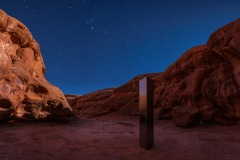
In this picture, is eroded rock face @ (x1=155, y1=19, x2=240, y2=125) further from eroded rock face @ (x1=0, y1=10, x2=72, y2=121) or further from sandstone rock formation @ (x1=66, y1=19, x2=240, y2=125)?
eroded rock face @ (x1=0, y1=10, x2=72, y2=121)

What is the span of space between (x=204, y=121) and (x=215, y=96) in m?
2.19

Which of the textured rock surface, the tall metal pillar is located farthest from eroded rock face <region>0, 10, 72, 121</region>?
the textured rock surface

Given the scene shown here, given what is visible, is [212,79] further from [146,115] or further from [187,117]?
[146,115]

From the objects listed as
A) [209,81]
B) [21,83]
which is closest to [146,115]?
[21,83]

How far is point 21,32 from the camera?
12.2 metres

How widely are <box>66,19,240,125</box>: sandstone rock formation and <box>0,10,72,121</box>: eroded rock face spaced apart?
9.78 metres

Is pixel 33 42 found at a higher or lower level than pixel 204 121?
higher

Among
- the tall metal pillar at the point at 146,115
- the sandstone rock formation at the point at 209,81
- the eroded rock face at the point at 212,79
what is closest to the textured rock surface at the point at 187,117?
the sandstone rock formation at the point at 209,81

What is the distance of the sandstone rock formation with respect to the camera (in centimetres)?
1303

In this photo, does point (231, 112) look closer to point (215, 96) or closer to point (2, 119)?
point (215, 96)

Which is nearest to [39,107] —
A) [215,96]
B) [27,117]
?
[27,117]

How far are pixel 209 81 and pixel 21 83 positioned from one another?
497 inches

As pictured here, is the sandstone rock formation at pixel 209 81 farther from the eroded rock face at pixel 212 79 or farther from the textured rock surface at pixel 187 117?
the textured rock surface at pixel 187 117

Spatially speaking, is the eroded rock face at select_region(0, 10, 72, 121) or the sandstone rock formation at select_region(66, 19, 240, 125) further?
the sandstone rock formation at select_region(66, 19, 240, 125)
